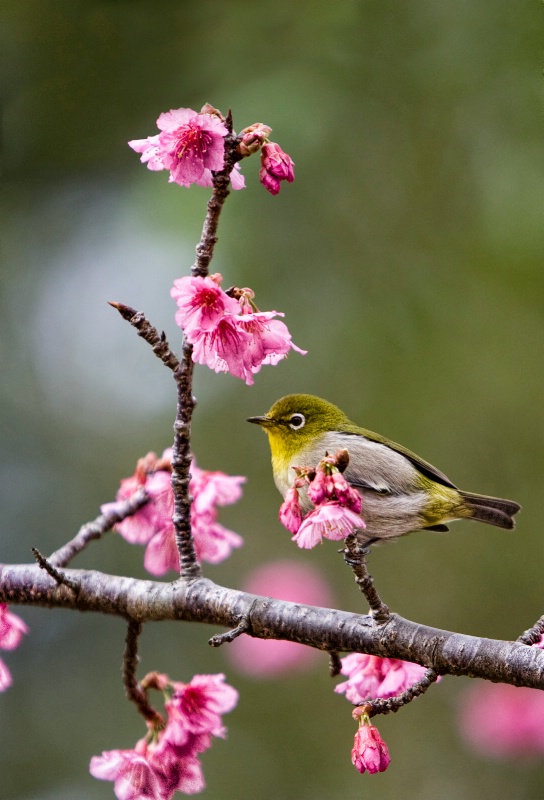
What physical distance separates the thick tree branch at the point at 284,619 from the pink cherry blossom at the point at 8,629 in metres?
0.04

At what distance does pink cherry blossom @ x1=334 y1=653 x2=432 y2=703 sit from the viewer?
144 cm

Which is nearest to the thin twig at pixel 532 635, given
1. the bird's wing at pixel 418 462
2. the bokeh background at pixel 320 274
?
the bird's wing at pixel 418 462

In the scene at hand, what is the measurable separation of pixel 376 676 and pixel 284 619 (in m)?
0.24

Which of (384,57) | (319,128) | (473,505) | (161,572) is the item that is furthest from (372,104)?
(161,572)

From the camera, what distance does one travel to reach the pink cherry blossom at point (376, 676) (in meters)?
1.44

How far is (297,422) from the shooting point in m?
1.92

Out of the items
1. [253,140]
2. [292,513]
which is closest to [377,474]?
[292,513]

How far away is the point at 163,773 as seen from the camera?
151 cm

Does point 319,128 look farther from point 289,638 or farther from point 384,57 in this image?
point 289,638

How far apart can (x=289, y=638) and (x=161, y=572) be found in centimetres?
52

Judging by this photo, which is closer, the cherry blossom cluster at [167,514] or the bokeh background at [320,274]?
the cherry blossom cluster at [167,514]

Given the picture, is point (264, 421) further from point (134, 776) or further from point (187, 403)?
point (134, 776)

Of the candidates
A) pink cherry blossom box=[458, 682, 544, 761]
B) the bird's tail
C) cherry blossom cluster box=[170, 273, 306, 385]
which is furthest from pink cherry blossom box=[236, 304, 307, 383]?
pink cherry blossom box=[458, 682, 544, 761]

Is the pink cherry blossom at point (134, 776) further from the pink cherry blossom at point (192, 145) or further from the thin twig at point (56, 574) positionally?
the pink cherry blossom at point (192, 145)
